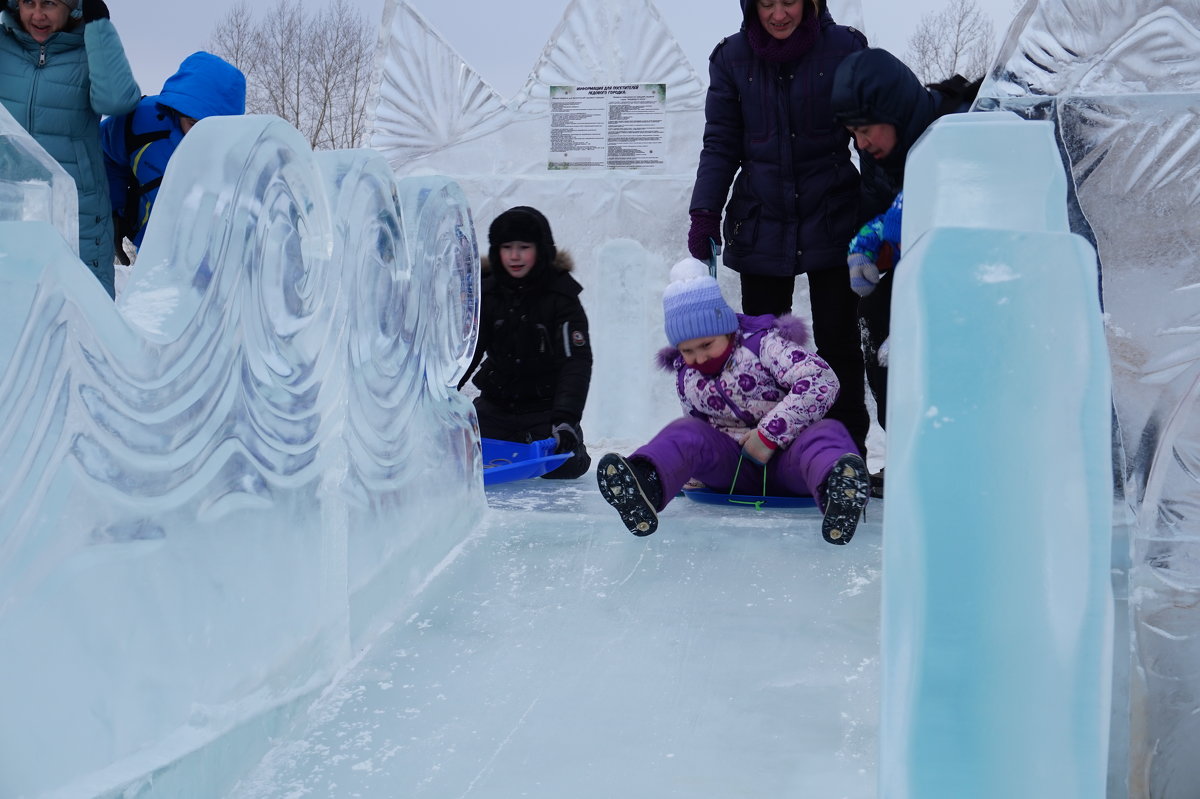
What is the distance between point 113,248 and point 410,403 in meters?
1.68

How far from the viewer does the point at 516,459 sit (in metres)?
3.74

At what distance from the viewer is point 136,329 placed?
57.5 inches

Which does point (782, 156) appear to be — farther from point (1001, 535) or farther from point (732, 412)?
point (1001, 535)

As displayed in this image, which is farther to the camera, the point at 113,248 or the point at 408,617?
the point at 113,248

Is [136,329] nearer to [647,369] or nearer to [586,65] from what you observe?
[647,369]

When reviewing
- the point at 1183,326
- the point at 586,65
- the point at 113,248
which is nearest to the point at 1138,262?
the point at 1183,326

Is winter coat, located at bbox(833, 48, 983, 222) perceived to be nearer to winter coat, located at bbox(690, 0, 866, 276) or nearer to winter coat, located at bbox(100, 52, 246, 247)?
winter coat, located at bbox(690, 0, 866, 276)

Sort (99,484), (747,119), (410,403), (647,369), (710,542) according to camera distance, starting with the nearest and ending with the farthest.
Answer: (99,484) < (410,403) < (710,542) < (747,119) < (647,369)

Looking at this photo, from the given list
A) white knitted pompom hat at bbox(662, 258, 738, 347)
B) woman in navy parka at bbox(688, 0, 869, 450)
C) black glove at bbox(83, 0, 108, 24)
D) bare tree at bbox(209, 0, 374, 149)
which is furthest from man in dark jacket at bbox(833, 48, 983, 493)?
bare tree at bbox(209, 0, 374, 149)

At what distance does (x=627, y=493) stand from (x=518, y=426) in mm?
1394

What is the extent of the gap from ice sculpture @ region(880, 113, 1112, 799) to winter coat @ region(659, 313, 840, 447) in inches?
76.0

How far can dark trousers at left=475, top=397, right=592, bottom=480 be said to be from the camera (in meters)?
3.88

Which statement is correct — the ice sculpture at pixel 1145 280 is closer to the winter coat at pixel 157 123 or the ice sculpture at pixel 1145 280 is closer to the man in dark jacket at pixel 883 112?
the man in dark jacket at pixel 883 112

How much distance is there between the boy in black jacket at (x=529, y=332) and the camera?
3967 millimetres
